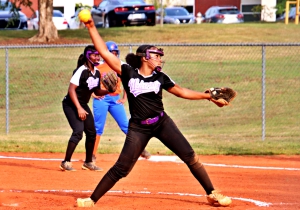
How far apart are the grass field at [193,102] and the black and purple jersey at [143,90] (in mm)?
5732

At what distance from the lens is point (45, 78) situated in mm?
20953

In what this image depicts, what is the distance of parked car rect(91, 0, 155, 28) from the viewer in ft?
95.7

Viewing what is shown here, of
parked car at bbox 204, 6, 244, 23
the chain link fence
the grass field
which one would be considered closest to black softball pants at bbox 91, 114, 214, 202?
the grass field

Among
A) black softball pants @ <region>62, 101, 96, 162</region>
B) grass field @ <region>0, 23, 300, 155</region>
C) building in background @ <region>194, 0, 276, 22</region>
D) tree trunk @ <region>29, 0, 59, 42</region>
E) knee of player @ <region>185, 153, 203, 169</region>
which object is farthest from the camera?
building in background @ <region>194, 0, 276, 22</region>

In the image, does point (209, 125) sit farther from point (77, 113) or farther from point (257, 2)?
point (257, 2)

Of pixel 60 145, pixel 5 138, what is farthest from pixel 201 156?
pixel 5 138

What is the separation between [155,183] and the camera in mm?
9703

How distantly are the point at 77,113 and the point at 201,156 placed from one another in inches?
134

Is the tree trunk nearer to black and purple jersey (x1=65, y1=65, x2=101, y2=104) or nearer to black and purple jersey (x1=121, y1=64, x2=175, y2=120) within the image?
black and purple jersey (x1=65, y1=65, x2=101, y2=104)

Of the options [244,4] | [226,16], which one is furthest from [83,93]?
[244,4]

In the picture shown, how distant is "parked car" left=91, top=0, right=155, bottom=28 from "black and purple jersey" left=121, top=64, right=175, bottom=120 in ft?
70.7

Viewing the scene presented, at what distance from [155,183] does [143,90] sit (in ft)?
8.59

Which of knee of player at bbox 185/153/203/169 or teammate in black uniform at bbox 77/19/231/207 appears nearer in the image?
teammate in black uniform at bbox 77/19/231/207

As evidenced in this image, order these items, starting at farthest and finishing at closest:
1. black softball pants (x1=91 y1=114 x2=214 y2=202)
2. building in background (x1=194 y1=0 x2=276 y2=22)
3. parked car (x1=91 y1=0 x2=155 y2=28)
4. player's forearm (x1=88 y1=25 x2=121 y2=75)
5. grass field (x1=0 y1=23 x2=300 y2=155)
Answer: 1. building in background (x1=194 y1=0 x2=276 y2=22)
2. parked car (x1=91 y1=0 x2=155 y2=28)
3. grass field (x1=0 y1=23 x2=300 y2=155)
4. black softball pants (x1=91 y1=114 x2=214 y2=202)
5. player's forearm (x1=88 y1=25 x2=121 y2=75)
